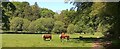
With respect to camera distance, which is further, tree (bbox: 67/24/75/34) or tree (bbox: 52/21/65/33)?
tree (bbox: 52/21/65/33)

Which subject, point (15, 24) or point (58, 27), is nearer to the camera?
point (58, 27)

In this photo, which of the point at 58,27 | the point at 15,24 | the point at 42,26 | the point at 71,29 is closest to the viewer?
the point at 71,29

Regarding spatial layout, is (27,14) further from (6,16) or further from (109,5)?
(109,5)

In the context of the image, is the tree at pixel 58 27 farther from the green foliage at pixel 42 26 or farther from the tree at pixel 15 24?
the tree at pixel 15 24

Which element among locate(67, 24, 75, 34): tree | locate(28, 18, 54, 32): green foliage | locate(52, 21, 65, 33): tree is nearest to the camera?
locate(67, 24, 75, 34): tree

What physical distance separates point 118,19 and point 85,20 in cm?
1014

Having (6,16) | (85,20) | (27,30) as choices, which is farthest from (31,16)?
(85,20)

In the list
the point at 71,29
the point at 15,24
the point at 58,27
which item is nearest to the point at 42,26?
the point at 58,27

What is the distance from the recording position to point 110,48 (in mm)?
11609

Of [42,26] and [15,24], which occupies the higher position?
[15,24]

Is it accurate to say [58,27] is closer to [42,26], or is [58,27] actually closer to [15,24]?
[42,26]

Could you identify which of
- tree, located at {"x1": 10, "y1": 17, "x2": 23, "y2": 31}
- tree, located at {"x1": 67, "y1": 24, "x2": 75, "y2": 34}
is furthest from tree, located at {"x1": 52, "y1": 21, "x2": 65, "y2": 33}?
tree, located at {"x1": 10, "y1": 17, "x2": 23, "y2": 31}

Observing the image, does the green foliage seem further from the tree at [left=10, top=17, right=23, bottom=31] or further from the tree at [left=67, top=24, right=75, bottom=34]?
the tree at [left=67, top=24, right=75, bottom=34]

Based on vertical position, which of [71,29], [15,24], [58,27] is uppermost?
[15,24]
